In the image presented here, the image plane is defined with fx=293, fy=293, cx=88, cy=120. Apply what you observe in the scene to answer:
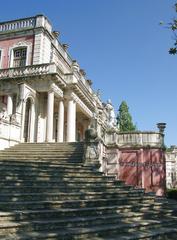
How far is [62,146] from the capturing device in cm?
1493

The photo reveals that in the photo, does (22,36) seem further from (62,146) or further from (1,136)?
(62,146)

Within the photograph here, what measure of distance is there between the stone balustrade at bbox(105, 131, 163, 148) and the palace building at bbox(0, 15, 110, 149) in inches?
45.0

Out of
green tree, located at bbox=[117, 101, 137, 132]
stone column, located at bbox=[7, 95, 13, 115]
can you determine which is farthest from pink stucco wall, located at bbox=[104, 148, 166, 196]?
green tree, located at bbox=[117, 101, 137, 132]

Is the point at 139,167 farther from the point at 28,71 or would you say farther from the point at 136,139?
the point at 28,71

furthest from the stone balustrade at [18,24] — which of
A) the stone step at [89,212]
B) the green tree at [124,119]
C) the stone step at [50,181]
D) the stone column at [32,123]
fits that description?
the green tree at [124,119]

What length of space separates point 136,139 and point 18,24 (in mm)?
13192

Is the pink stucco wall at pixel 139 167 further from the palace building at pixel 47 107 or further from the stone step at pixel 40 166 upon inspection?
the stone step at pixel 40 166

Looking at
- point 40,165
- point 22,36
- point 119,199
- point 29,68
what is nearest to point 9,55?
point 22,36

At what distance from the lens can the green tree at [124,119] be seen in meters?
40.9

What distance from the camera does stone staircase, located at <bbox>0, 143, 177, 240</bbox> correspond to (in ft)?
20.0

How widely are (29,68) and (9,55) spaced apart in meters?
3.49

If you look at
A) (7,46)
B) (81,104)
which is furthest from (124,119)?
(7,46)

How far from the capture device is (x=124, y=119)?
1641 inches

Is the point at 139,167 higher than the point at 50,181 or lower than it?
higher
